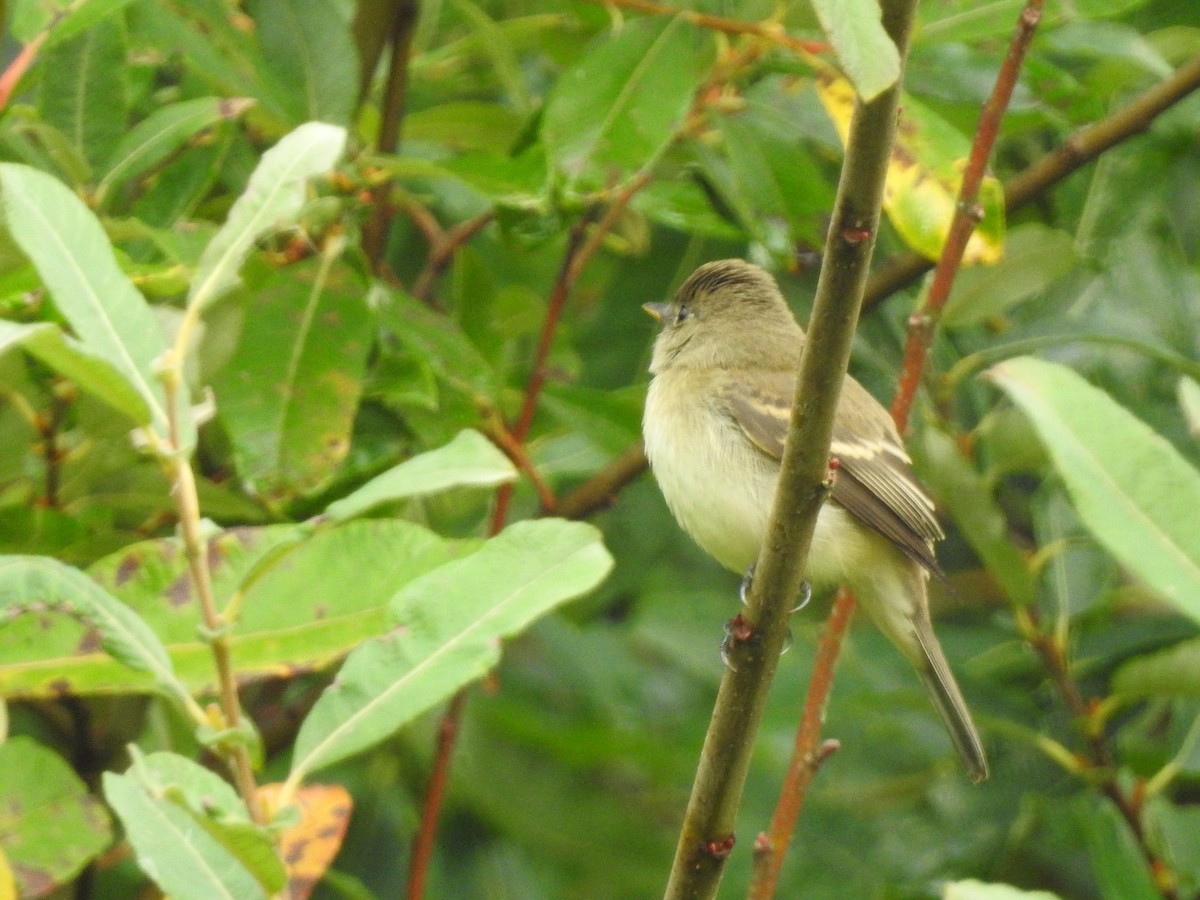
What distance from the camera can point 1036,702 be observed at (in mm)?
4285

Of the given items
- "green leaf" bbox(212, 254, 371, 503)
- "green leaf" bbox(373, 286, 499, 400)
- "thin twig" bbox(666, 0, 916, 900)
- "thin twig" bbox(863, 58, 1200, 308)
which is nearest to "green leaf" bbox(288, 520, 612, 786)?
"thin twig" bbox(666, 0, 916, 900)


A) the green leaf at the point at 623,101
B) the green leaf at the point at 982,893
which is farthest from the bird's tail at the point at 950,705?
the green leaf at the point at 982,893

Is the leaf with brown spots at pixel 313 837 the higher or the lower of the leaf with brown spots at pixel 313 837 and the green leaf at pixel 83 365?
the lower

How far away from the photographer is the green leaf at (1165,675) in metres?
3.46

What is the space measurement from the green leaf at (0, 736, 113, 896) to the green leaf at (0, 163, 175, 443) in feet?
3.01

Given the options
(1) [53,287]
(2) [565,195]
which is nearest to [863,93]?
(1) [53,287]

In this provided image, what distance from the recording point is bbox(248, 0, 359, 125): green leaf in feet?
10.9

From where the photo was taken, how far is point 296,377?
3.04 metres

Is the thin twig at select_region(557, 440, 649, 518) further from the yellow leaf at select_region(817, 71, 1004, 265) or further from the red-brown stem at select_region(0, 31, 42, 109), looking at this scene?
the red-brown stem at select_region(0, 31, 42, 109)

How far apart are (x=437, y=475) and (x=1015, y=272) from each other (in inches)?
79.5

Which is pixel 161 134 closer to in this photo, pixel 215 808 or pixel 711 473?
pixel 711 473

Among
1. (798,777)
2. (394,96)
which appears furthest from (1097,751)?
(394,96)

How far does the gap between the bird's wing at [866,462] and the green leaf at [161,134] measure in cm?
132

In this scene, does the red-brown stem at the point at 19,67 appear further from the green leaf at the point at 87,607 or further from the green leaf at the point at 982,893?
the green leaf at the point at 982,893
